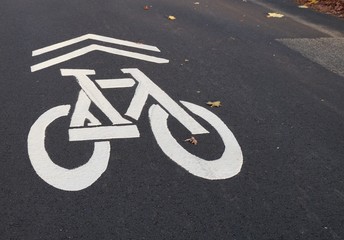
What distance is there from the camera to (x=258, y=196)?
147 inches

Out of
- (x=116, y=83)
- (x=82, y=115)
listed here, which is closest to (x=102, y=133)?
(x=82, y=115)

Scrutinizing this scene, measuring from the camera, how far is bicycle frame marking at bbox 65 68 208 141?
447 centimetres

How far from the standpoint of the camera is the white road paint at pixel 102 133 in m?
4.36

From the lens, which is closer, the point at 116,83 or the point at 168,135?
the point at 168,135

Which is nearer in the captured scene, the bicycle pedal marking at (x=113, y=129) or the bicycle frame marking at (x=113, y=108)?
the bicycle pedal marking at (x=113, y=129)

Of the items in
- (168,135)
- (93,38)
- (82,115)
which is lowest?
(93,38)

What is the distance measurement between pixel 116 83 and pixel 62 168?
1964 millimetres

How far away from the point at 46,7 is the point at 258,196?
7204mm

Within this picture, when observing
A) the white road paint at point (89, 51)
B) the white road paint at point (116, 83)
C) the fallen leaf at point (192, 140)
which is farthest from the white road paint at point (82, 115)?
the white road paint at point (89, 51)

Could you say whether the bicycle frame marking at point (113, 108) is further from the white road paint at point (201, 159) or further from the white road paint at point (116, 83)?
the white road paint at point (201, 159)

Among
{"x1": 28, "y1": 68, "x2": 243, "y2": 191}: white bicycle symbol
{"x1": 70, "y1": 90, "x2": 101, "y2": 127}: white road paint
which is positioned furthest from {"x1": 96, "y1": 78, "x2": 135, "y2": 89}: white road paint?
{"x1": 70, "y1": 90, "x2": 101, "y2": 127}: white road paint

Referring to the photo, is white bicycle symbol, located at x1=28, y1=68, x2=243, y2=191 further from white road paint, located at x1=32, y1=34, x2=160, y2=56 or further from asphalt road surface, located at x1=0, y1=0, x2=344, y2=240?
white road paint, located at x1=32, y1=34, x2=160, y2=56

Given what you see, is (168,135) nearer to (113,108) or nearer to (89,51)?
(113,108)

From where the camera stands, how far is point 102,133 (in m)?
4.44
